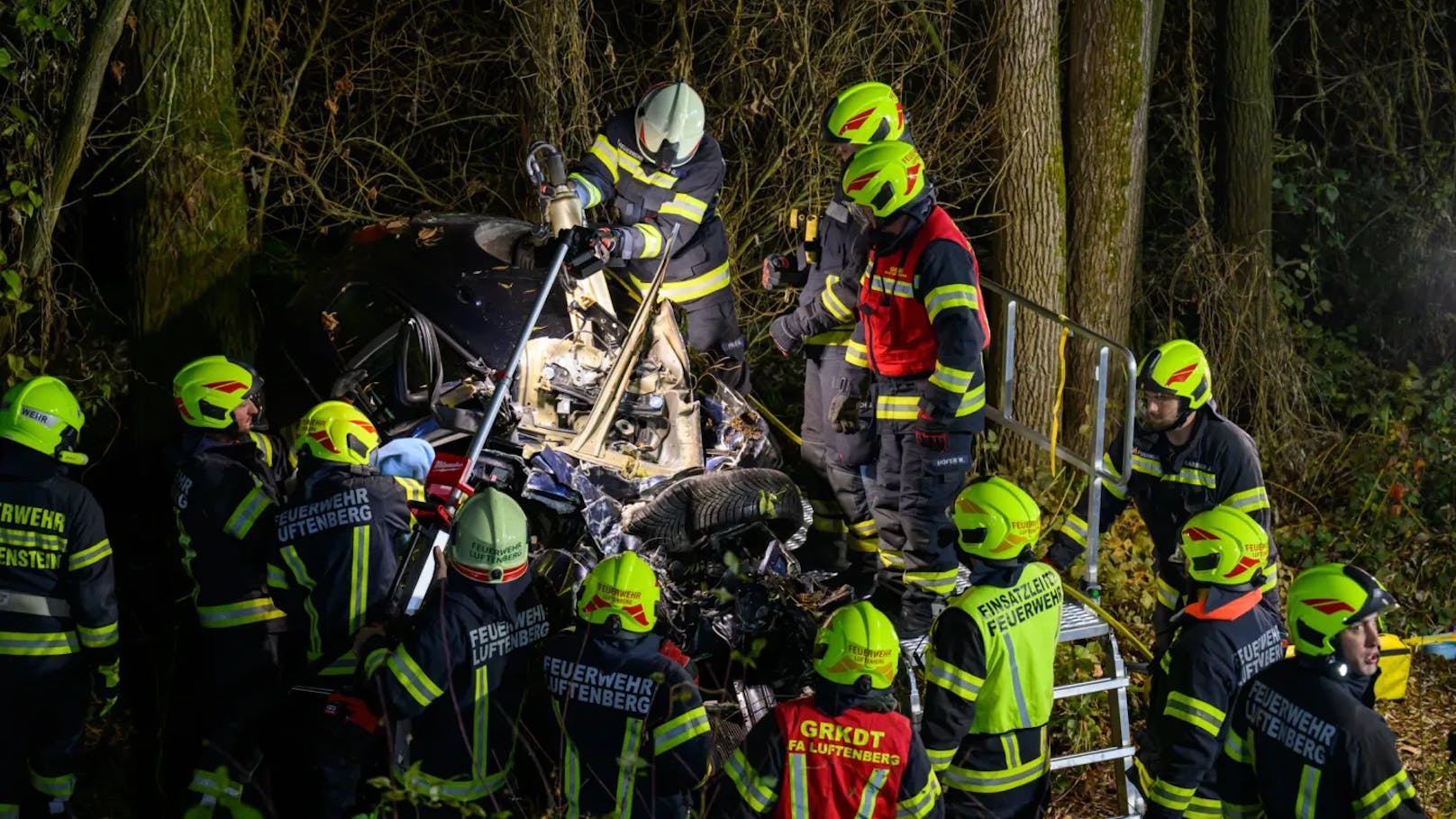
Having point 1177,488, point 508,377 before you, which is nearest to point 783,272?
point 508,377

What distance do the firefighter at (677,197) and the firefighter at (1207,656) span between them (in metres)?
2.86

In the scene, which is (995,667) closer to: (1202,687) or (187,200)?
(1202,687)

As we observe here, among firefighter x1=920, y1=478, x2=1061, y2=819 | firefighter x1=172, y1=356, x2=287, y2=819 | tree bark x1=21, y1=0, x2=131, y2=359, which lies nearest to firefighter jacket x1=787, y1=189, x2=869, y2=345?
firefighter x1=920, y1=478, x2=1061, y2=819

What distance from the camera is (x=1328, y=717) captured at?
4680 mm

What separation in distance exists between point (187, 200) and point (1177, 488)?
4911mm

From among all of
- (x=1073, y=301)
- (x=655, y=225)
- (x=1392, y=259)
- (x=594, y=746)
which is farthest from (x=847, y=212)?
(x=1392, y=259)

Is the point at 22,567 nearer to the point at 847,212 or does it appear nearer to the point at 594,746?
the point at 594,746

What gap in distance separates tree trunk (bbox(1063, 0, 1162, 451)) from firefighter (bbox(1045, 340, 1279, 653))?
2545mm

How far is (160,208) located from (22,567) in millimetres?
2191

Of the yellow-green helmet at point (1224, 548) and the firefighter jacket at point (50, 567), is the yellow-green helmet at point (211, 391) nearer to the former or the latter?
the firefighter jacket at point (50, 567)

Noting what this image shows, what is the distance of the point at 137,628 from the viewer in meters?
7.49

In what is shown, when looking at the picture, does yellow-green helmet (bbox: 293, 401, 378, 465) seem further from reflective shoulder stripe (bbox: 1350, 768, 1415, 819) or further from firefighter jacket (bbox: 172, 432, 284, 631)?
reflective shoulder stripe (bbox: 1350, 768, 1415, 819)

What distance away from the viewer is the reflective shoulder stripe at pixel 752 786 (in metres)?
4.89

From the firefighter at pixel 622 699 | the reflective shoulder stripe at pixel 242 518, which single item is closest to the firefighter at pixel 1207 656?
the firefighter at pixel 622 699
